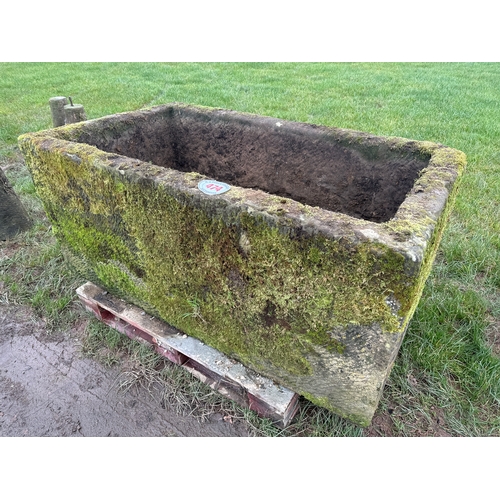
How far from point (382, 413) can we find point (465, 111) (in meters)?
5.63

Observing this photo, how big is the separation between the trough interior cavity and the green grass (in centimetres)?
90

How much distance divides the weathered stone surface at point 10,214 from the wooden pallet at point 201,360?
4.62ft

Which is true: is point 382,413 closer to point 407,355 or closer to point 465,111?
point 407,355

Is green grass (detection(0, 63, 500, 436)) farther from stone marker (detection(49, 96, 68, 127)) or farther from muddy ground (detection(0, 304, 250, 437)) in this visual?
stone marker (detection(49, 96, 68, 127))

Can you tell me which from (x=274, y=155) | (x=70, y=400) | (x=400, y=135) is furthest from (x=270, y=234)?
(x=400, y=135)

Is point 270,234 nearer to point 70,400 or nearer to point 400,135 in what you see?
point 70,400

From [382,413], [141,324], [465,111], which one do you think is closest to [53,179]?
[141,324]

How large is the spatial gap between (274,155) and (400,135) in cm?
302

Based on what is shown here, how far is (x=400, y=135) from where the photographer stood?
488cm

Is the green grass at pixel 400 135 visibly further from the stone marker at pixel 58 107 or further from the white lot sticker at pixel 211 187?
the white lot sticker at pixel 211 187

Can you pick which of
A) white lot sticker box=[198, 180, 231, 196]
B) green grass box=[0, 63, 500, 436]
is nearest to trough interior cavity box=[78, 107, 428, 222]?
green grass box=[0, 63, 500, 436]

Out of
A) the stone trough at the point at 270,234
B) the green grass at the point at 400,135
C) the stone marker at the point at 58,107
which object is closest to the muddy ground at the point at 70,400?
the green grass at the point at 400,135

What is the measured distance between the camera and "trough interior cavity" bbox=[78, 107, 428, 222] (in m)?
2.25

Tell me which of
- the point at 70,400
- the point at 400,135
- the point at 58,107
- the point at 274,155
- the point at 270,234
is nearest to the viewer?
the point at 270,234
